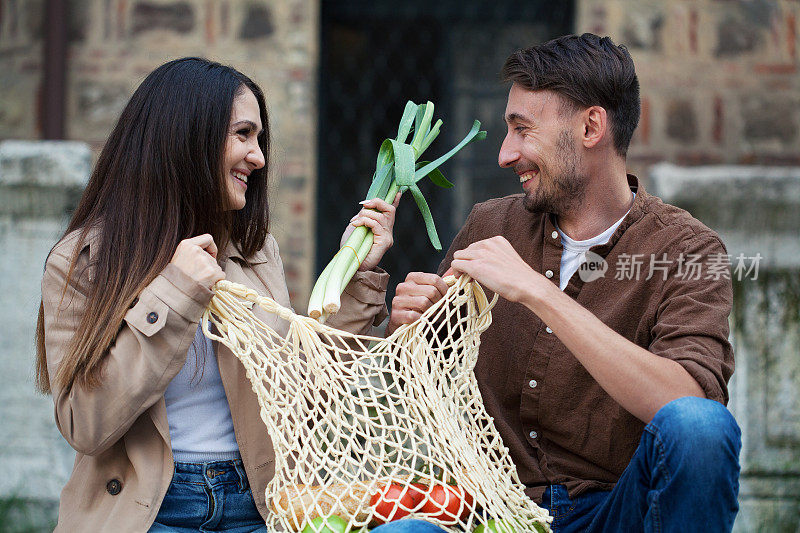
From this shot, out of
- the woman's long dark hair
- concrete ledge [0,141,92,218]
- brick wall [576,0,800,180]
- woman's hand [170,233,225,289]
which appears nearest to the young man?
woman's hand [170,233,225,289]

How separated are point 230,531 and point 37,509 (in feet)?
5.59

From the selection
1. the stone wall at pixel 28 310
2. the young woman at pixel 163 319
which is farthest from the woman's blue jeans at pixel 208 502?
the stone wall at pixel 28 310

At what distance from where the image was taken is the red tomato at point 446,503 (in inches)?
87.9

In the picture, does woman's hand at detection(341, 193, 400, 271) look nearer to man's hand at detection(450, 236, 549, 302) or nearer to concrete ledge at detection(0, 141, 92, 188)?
man's hand at detection(450, 236, 549, 302)

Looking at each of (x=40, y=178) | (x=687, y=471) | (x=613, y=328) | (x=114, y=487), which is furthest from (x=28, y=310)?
(x=687, y=471)

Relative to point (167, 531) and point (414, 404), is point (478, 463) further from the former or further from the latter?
point (167, 531)

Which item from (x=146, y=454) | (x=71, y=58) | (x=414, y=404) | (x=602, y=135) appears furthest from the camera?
(x=71, y=58)

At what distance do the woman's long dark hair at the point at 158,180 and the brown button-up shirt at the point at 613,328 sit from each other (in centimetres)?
87

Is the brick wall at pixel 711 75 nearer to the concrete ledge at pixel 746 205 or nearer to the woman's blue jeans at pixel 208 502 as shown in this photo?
the concrete ledge at pixel 746 205

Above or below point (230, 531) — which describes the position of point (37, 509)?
below

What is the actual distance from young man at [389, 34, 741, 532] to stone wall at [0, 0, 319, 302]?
1898 millimetres

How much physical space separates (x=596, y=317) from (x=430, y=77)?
2.86 metres

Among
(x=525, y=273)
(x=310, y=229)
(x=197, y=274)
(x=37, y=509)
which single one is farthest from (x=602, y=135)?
(x=37, y=509)

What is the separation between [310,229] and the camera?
191 inches
